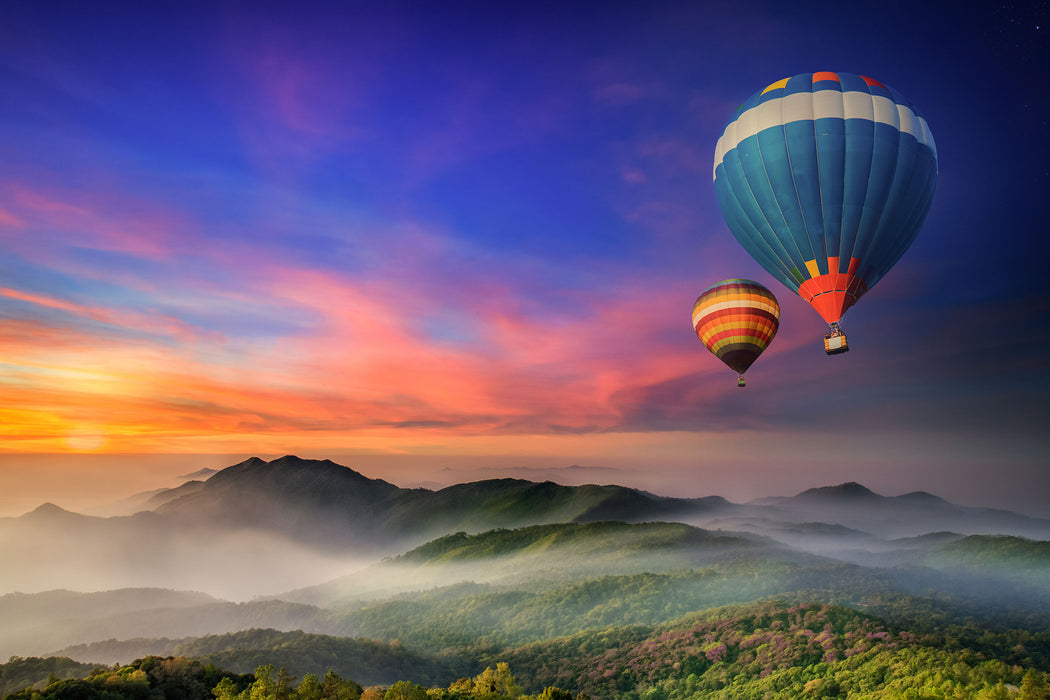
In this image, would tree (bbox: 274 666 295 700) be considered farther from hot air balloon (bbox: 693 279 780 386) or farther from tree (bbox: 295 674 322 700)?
hot air balloon (bbox: 693 279 780 386)

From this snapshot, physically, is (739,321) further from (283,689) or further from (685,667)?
(283,689)

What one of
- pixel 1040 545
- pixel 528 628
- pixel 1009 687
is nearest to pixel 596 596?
pixel 528 628

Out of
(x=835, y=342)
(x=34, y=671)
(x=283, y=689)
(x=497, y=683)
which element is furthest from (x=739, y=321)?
(x=34, y=671)

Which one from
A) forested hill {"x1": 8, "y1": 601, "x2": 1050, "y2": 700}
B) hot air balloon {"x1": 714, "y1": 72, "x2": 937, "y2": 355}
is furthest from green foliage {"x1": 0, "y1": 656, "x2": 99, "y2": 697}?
hot air balloon {"x1": 714, "y1": 72, "x2": 937, "y2": 355}

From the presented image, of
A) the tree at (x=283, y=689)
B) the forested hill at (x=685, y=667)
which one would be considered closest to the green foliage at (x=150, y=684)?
the forested hill at (x=685, y=667)

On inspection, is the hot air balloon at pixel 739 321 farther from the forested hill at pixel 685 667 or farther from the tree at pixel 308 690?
the tree at pixel 308 690
